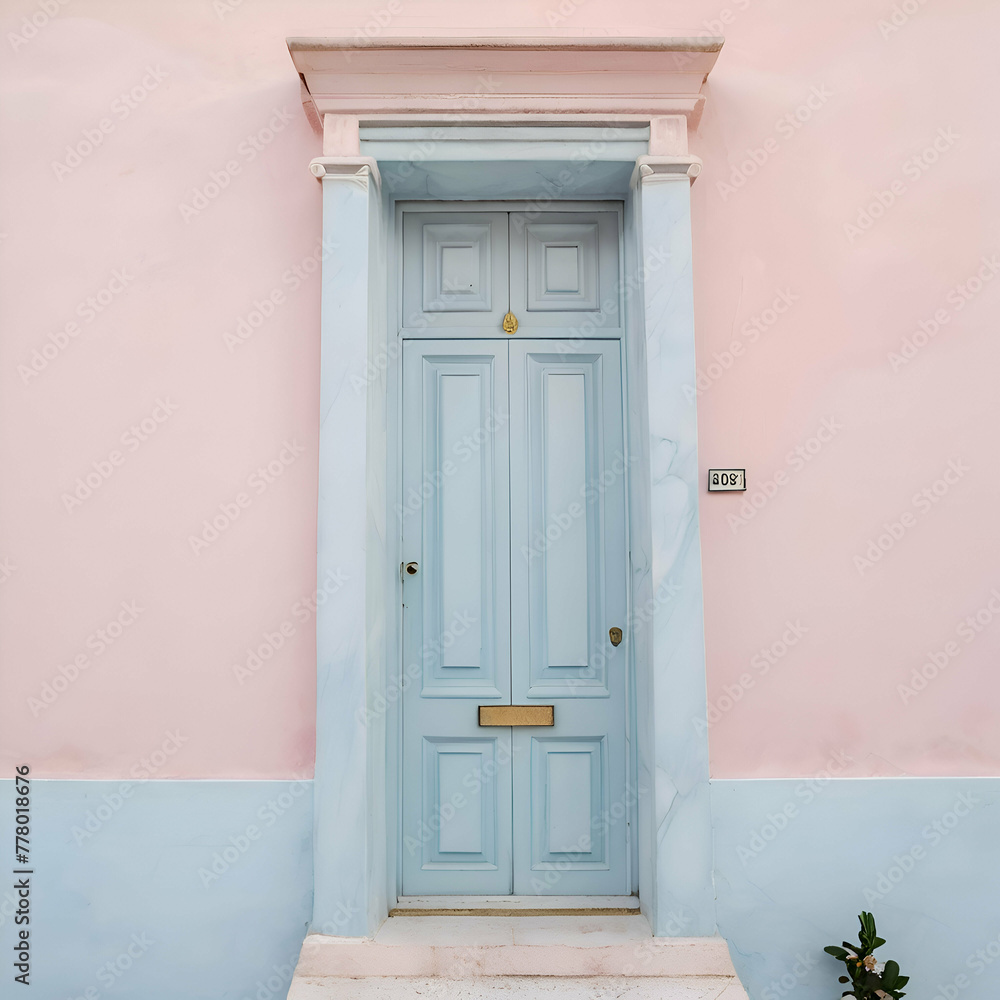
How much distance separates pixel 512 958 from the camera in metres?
2.57

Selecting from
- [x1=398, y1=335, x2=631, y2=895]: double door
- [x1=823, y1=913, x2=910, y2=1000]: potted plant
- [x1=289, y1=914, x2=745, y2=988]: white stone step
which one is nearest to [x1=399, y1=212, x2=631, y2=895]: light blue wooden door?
[x1=398, y1=335, x2=631, y2=895]: double door

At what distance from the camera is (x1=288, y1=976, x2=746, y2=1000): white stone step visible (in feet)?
8.04

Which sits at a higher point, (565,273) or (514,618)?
(565,273)

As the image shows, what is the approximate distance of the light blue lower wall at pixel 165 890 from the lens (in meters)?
2.74

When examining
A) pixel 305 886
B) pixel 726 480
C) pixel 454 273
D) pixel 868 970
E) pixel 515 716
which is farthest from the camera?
pixel 454 273

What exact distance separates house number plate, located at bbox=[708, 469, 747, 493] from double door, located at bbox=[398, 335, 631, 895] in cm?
35

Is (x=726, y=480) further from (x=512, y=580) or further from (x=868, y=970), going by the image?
(x=868, y=970)

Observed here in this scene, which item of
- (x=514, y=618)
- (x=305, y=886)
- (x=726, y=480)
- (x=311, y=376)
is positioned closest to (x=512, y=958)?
(x=305, y=886)

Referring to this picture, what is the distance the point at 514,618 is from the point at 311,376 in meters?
1.22

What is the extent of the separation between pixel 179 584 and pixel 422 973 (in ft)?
5.29

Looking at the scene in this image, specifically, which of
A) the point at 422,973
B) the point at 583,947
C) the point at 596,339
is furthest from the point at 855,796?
the point at 596,339

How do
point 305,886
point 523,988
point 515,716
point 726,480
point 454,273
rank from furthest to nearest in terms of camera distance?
point 454,273 < point 515,716 < point 726,480 < point 305,886 < point 523,988

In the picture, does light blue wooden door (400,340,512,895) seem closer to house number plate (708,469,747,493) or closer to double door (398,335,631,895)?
double door (398,335,631,895)

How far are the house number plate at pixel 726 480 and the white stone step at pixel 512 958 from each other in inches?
61.9
